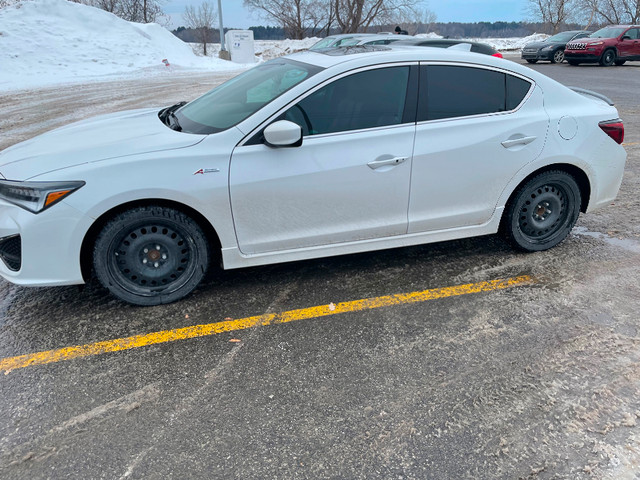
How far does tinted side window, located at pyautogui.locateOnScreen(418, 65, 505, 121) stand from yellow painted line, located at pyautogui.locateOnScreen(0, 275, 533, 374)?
50.7 inches

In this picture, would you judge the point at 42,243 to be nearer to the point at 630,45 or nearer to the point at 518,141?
the point at 518,141

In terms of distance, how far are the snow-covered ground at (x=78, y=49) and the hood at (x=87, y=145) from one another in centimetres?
1582

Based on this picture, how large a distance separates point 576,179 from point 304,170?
2438mm

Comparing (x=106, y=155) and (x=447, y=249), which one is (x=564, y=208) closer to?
(x=447, y=249)

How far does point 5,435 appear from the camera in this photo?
231 centimetres

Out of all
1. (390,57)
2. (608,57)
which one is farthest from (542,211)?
(608,57)

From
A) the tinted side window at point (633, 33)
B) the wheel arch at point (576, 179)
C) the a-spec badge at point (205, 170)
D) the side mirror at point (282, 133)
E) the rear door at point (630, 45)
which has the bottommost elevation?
the wheel arch at point (576, 179)

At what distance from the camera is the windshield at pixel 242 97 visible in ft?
11.2

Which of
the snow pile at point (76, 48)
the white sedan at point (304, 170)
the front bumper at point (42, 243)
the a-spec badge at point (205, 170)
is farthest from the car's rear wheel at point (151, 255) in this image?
the snow pile at point (76, 48)

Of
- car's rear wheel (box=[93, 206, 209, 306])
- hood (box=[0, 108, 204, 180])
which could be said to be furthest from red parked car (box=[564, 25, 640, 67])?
car's rear wheel (box=[93, 206, 209, 306])

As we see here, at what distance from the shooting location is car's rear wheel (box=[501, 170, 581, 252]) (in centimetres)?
398

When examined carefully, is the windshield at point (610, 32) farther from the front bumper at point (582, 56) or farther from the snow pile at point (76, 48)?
the snow pile at point (76, 48)

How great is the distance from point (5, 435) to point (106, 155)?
1.66m

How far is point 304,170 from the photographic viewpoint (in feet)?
10.8
